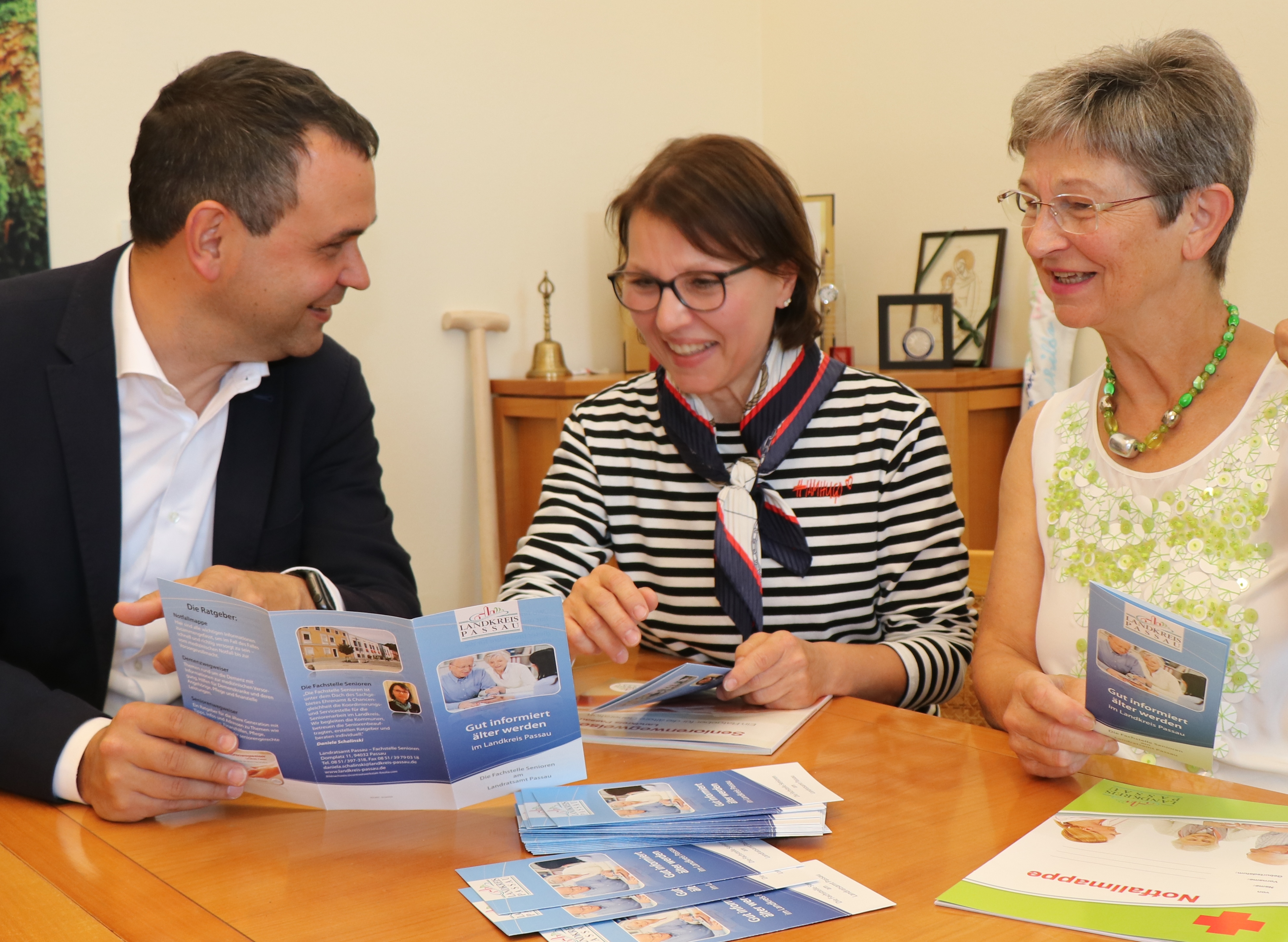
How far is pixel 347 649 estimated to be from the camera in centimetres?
104

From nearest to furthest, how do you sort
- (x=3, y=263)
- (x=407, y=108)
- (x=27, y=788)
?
(x=27, y=788) → (x=3, y=263) → (x=407, y=108)

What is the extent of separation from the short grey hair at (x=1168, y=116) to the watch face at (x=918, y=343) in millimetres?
1681

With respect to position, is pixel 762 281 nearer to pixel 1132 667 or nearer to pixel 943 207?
pixel 1132 667

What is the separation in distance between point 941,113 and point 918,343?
28.1 inches

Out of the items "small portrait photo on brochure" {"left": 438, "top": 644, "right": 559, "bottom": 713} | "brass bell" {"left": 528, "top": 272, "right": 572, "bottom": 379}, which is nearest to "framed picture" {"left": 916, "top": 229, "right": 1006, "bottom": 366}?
"brass bell" {"left": 528, "top": 272, "right": 572, "bottom": 379}

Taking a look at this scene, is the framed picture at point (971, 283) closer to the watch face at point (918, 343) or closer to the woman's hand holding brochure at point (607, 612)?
the watch face at point (918, 343)

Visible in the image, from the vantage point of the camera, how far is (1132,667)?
103 cm

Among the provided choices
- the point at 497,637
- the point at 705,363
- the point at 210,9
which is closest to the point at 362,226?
the point at 705,363

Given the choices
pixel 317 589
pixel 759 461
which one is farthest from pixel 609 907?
pixel 759 461

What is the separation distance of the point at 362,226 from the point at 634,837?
1.11 meters

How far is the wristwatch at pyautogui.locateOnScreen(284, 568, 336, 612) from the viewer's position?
57.8 inches

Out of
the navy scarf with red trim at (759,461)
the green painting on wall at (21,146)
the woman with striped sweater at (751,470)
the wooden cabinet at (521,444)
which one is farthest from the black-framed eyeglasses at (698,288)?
the green painting on wall at (21,146)

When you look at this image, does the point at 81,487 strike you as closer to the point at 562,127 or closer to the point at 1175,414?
the point at 1175,414

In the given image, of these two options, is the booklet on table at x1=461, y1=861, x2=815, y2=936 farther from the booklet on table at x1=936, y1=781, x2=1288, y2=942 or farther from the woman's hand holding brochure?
the woman's hand holding brochure
